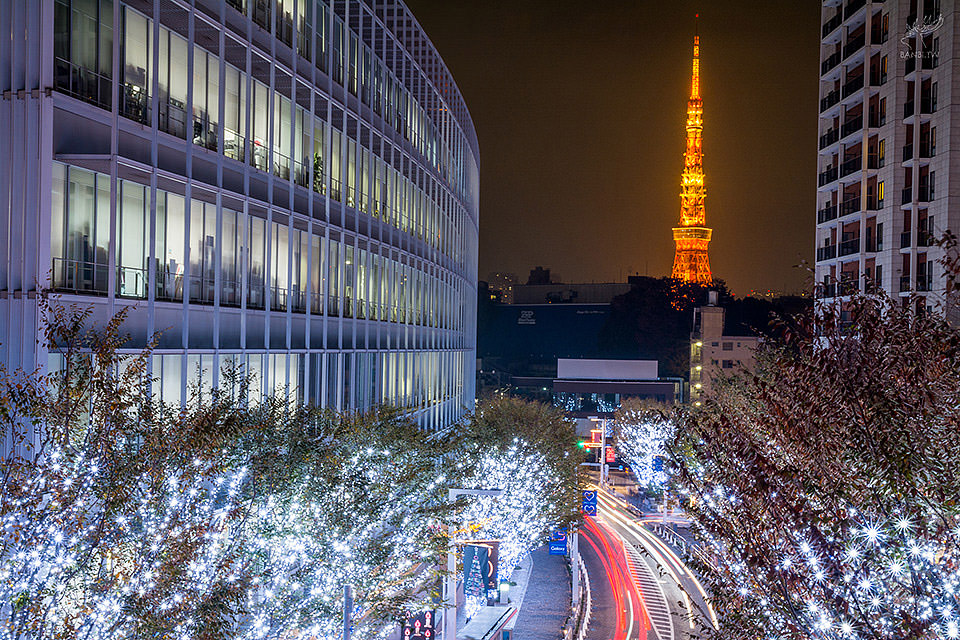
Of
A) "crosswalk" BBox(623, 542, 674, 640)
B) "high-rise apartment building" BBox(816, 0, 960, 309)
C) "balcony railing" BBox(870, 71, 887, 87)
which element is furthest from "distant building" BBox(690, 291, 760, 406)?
"balcony railing" BBox(870, 71, 887, 87)

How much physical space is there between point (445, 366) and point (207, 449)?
28.9 meters

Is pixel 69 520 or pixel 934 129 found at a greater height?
pixel 934 129

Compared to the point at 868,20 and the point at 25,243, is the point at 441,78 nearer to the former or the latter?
the point at 868,20

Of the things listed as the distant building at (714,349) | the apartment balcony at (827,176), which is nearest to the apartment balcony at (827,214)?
the apartment balcony at (827,176)

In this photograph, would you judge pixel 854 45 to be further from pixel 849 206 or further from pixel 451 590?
pixel 451 590

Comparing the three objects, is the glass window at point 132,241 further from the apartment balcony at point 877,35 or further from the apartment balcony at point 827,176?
the apartment balcony at point 827,176

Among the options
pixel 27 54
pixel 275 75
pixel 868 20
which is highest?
pixel 868 20

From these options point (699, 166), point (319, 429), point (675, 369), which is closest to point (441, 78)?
point (319, 429)

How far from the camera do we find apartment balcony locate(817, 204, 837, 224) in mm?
42050

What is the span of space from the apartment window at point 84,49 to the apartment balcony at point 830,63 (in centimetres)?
3880

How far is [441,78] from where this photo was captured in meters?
38.0

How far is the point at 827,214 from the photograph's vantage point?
4269 cm

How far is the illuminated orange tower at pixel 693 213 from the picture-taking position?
130 metres

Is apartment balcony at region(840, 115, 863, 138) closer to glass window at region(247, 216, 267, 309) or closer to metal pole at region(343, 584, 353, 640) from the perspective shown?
glass window at region(247, 216, 267, 309)
